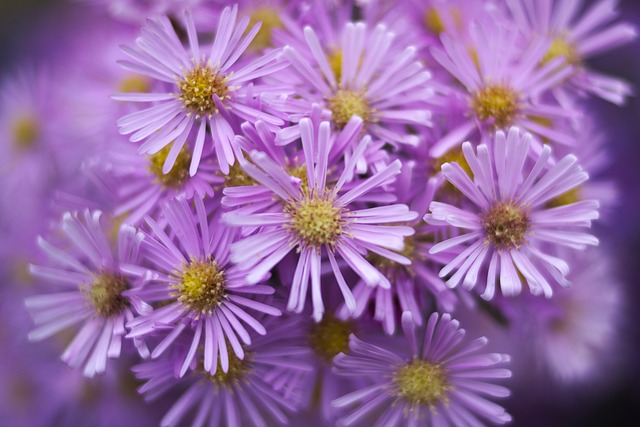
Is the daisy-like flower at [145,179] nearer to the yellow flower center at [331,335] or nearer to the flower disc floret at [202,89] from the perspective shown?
the flower disc floret at [202,89]

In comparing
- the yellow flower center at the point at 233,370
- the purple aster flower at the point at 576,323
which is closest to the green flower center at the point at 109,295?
the yellow flower center at the point at 233,370

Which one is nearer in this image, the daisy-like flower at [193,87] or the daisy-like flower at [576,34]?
the daisy-like flower at [193,87]

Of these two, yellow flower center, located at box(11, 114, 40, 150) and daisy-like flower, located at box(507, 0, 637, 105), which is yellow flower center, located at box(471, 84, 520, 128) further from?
yellow flower center, located at box(11, 114, 40, 150)

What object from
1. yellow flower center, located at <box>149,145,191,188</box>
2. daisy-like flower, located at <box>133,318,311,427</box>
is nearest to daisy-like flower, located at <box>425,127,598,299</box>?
daisy-like flower, located at <box>133,318,311,427</box>

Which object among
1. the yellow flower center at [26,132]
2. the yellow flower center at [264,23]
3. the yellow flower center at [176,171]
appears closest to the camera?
the yellow flower center at [176,171]

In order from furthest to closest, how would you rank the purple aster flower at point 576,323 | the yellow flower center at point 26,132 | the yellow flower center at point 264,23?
the yellow flower center at point 26,132, the purple aster flower at point 576,323, the yellow flower center at point 264,23

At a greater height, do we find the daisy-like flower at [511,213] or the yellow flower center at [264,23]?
the yellow flower center at [264,23]

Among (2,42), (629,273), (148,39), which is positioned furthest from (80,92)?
(629,273)

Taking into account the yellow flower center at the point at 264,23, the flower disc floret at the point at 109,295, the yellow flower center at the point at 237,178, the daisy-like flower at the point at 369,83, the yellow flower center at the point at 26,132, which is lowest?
the flower disc floret at the point at 109,295

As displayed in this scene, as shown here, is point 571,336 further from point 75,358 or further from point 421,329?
point 75,358

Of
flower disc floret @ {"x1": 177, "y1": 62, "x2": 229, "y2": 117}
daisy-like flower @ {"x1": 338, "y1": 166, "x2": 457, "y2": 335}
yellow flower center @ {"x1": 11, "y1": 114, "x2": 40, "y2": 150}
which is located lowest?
daisy-like flower @ {"x1": 338, "y1": 166, "x2": 457, "y2": 335}
